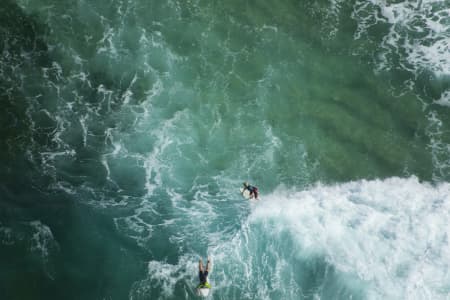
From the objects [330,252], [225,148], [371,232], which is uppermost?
[225,148]

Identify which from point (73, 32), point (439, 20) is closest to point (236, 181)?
point (73, 32)

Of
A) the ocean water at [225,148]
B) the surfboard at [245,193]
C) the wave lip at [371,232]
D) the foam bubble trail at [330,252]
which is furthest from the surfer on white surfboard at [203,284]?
the surfboard at [245,193]

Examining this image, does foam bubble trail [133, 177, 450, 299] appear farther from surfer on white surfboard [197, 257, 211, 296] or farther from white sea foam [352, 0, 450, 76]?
white sea foam [352, 0, 450, 76]

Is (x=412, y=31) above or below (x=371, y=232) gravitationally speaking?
above

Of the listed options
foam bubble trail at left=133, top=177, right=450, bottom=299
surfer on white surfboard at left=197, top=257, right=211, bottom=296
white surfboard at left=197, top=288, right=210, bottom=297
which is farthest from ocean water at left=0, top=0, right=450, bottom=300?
surfer on white surfboard at left=197, top=257, right=211, bottom=296

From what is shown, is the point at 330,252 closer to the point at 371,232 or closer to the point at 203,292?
the point at 371,232

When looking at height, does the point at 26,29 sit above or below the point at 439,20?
below

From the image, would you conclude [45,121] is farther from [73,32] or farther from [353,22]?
[353,22]

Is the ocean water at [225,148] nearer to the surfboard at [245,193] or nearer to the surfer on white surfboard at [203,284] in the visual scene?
the surfboard at [245,193]

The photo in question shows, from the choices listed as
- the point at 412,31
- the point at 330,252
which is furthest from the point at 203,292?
the point at 412,31
